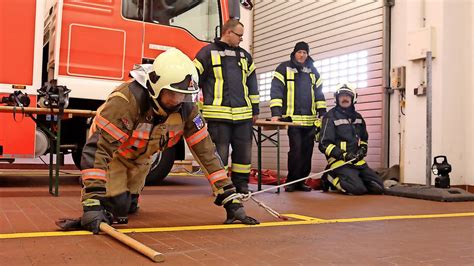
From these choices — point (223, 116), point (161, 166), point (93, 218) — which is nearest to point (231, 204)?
point (93, 218)

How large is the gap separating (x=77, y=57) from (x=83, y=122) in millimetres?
1053

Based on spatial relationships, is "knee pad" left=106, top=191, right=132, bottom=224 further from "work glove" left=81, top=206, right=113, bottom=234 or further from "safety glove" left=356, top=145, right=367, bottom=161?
"safety glove" left=356, top=145, right=367, bottom=161

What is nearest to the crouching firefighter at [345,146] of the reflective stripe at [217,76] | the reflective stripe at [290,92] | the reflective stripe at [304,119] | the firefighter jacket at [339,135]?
the firefighter jacket at [339,135]

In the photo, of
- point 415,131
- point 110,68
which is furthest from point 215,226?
point 415,131

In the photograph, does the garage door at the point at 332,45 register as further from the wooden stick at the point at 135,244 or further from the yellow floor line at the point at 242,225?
the wooden stick at the point at 135,244

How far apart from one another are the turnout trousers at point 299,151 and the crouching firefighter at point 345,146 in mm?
189

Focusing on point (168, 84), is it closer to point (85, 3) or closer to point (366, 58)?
point (85, 3)

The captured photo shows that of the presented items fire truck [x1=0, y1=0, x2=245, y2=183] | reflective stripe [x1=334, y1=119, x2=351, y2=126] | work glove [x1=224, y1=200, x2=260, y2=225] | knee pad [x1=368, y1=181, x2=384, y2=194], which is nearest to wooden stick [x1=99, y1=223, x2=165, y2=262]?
work glove [x1=224, y1=200, x2=260, y2=225]

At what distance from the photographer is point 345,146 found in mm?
6957

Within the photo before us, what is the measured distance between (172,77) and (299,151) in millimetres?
3975

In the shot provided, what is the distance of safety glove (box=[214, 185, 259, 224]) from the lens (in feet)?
12.0

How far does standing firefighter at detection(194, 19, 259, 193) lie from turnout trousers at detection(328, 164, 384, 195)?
1.68 meters

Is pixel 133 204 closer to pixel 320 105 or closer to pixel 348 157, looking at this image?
pixel 348 157

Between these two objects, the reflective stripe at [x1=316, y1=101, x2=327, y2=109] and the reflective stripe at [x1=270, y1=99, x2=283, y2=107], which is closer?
the reflective stripe at [x1=270, y1=99, x2=283, y2=107]
